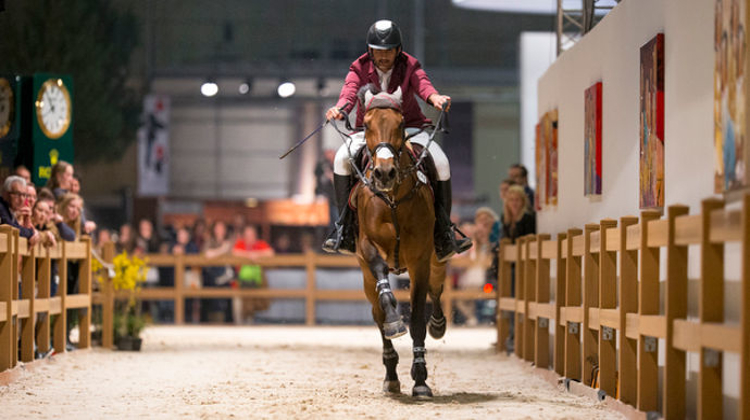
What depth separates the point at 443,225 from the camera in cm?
817

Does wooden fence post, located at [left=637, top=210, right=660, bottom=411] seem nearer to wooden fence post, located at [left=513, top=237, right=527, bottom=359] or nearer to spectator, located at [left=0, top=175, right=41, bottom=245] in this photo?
wooden fence post, located at [left=513, top=237, right=527, bottom=359]

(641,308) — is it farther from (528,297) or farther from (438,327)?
(528,297)

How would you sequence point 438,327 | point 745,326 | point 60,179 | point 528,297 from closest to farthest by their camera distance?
point 745,326 < point 438,327 < point 528,297 < point 60,179

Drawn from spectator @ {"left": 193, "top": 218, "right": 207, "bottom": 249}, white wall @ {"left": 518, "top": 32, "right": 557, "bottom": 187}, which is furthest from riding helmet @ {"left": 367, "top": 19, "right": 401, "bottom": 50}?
spectator @ {"left": 193, "top": 218, "right": 207, "bottom": 249}

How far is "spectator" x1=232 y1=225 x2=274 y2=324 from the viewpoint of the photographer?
62.9 feet

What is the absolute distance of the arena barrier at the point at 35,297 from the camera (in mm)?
8602

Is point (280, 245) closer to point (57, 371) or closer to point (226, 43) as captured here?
point (226, 43)

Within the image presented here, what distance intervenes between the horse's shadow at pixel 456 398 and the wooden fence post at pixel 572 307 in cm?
94

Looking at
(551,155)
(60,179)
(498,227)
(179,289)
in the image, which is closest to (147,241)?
(179,289)

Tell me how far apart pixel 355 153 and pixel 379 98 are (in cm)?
68

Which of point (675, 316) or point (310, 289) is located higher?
point (675, 316)

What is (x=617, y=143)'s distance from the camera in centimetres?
831

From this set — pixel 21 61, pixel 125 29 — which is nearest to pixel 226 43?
pixel 125 29

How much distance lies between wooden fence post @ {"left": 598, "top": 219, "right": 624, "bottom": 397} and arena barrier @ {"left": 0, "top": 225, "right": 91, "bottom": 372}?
439 cm
